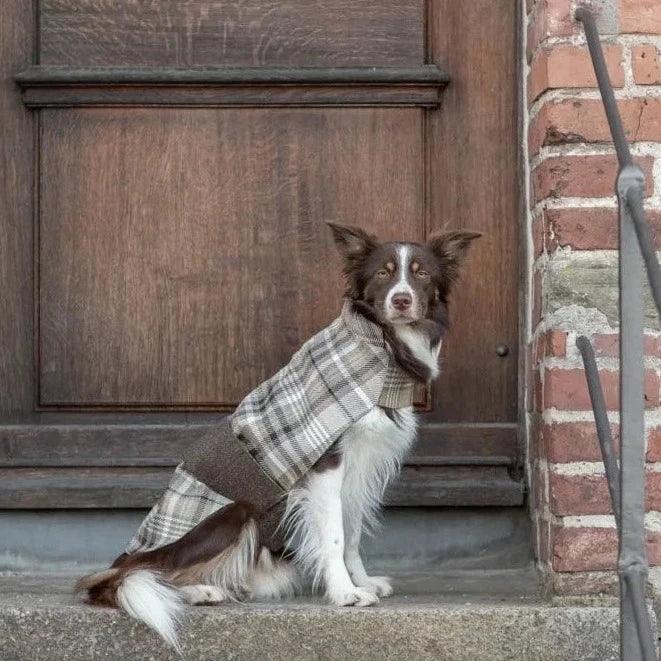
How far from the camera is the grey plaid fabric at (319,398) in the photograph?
3197mm

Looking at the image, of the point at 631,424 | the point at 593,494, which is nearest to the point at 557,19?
the point at 593,494

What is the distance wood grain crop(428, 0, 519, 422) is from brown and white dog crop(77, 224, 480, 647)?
Result: 0.33 metres

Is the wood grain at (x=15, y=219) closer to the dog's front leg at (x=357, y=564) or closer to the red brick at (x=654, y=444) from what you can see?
the dog's front leg at (x=357, y=564)

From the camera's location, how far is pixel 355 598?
3176 mm

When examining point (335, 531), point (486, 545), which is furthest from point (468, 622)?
point (486, 545)

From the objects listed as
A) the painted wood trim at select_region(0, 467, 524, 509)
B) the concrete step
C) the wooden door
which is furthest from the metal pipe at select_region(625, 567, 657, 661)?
the wooden door

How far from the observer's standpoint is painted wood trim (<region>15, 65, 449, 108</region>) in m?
3.72

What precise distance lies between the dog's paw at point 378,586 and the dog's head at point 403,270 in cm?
70

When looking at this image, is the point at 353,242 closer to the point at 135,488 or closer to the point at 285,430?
the point at 285,430

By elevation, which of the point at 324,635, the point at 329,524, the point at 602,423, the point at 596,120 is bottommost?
the point at 324,635

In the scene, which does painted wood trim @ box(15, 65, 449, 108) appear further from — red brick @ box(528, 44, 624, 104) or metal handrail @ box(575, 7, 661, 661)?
metal handrail @ box(575, 7, 661, 661)

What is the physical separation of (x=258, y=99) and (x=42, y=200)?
711 millimetres

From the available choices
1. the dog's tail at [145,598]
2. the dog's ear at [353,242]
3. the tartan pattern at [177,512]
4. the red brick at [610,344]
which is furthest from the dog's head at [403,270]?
the dog's tail at [145,598]

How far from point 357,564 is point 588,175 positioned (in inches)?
47.6
